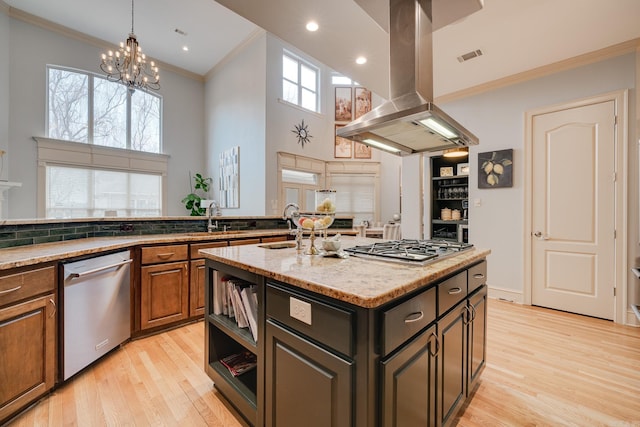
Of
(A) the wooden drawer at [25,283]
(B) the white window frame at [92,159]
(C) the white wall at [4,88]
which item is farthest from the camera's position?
(B) the white window frame at [92,159]

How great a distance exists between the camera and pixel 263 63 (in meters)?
5.50

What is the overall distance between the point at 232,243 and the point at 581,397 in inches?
115

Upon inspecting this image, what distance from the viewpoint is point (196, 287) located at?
2.75 m

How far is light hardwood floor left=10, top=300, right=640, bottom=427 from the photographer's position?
5.09 feet

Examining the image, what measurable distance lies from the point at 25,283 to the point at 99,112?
5821 millimetres

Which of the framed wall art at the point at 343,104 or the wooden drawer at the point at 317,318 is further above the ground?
the framed wall art at the point at 343,104

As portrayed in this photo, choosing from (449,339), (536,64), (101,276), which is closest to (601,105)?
(536,64)

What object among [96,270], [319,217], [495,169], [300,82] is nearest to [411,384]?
[319,217]

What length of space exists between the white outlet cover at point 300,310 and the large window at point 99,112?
6.76 metres

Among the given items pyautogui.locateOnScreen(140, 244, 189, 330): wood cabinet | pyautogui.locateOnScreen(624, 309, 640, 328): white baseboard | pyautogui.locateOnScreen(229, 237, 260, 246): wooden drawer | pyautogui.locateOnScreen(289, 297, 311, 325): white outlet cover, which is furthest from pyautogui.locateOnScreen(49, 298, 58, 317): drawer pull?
pyautogui.locateOnScreen(624, 309, 640, 328): white baseboard

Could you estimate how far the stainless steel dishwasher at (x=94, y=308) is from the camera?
1812 millimetres

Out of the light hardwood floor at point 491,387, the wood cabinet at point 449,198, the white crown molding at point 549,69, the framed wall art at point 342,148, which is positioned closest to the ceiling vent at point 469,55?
the white crown molding at point 549,69

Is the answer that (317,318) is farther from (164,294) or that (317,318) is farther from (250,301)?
(164,294)

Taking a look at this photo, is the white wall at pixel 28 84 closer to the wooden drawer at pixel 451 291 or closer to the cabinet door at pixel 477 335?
the wooden drawer at pixel 451 291
